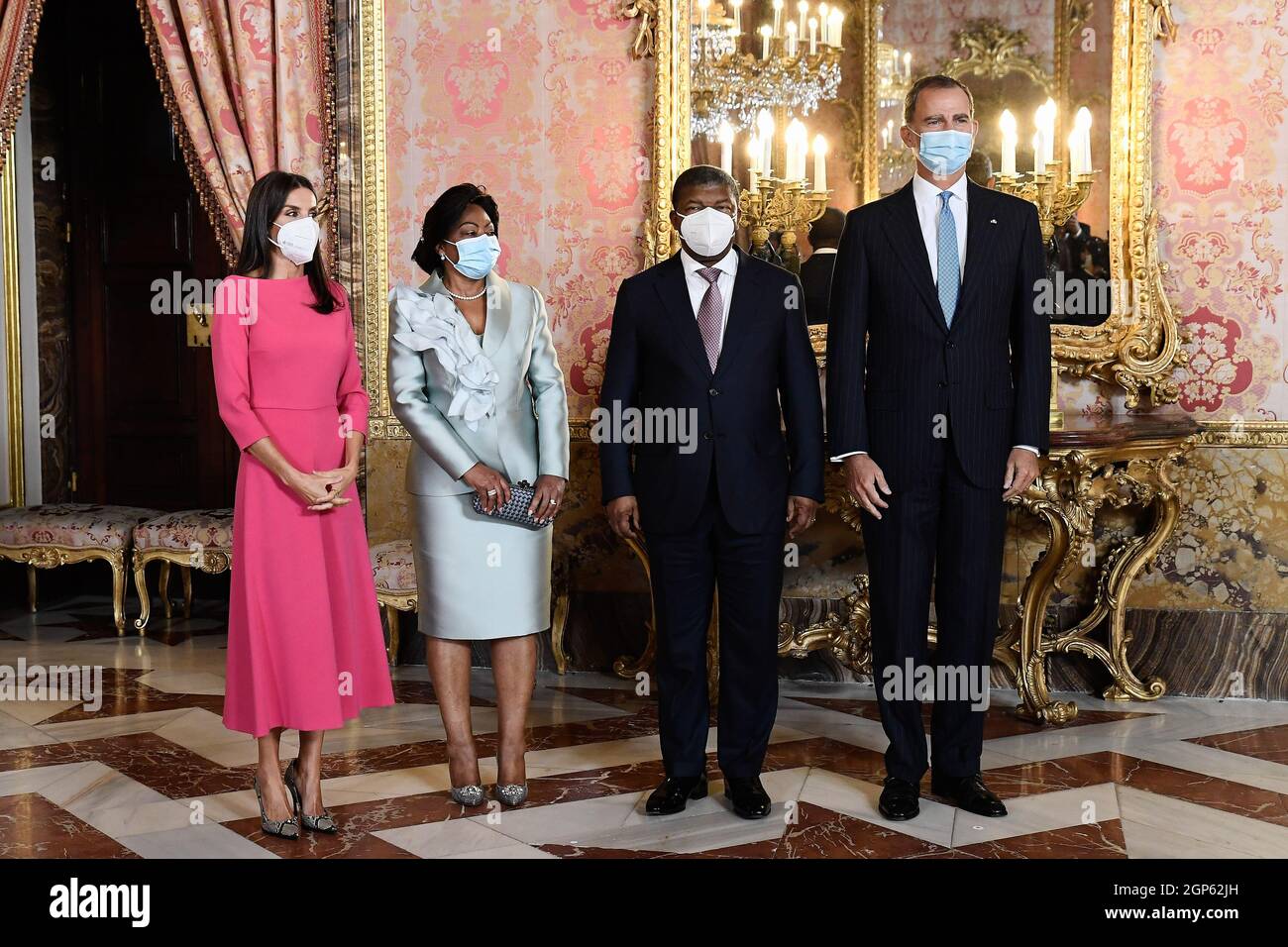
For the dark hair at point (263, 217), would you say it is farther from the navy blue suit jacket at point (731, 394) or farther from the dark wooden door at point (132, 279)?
the dark wooden door at point (132, 279)

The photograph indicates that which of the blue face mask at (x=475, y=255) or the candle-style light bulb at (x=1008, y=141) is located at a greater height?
the candle-style light bulb at (x=1008, y=141)

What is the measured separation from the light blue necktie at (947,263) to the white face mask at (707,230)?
524 millimetres

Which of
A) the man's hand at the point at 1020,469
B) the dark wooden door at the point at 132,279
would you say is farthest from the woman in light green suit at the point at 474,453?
the dark wooden door at the point at 132,279

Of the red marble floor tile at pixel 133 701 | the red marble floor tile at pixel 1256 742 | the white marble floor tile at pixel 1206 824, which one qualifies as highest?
the white marble floor tile at pixel 1206 824

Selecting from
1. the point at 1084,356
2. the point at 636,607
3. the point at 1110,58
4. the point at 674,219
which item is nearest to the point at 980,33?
the point at 1110,58

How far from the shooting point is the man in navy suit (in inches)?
127

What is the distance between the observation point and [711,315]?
3268 millimetres

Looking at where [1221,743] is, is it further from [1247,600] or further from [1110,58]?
[1110,58]

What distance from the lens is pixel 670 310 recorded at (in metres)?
3.27

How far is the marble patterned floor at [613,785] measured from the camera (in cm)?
311

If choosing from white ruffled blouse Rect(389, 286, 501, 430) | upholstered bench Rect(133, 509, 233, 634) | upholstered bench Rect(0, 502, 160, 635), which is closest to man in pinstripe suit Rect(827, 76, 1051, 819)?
white ruffled blouse Rect(389, 286, 501, 430)

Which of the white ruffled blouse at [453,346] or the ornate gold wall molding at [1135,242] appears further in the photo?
the ornate gold wall molding at [1135,242]

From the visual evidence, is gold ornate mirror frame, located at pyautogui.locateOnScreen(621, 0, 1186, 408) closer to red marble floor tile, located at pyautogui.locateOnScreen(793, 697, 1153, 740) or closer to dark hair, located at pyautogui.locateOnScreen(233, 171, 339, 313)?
red marble floor tile, located at pyautogui.locateOnScreen(793, 697, 1153, 740)

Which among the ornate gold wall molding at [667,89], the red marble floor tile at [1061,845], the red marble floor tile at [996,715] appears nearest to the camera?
the red marble floor tile at [1061,845]
